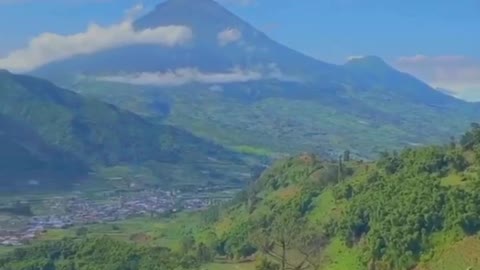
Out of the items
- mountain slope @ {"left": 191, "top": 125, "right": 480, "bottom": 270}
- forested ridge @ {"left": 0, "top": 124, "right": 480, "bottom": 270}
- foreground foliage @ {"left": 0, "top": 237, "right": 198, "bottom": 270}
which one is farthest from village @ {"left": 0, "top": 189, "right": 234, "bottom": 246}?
mountain slope @ {"left": 191, "top": 125, "right": 480, "bottom": 270}

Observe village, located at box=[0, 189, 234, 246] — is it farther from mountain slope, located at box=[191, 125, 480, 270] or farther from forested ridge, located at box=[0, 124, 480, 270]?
mountain slope, located at box=[191, 125, 480, 270]

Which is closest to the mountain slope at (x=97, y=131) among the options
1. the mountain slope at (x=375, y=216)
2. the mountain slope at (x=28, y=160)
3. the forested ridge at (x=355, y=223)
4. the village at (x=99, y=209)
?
the mountain slope at (x=28, y=160)

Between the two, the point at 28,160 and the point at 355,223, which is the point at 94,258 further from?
the point at 28,160

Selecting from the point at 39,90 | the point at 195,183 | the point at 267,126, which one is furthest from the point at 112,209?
the point at 267,126

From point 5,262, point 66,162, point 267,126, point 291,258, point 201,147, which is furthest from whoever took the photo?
point 267,126

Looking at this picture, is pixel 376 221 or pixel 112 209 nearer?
pixel 376 221

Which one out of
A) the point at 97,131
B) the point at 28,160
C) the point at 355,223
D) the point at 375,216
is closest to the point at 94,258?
the point at 355,223

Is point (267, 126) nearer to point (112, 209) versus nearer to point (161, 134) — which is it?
point (161, 134)
